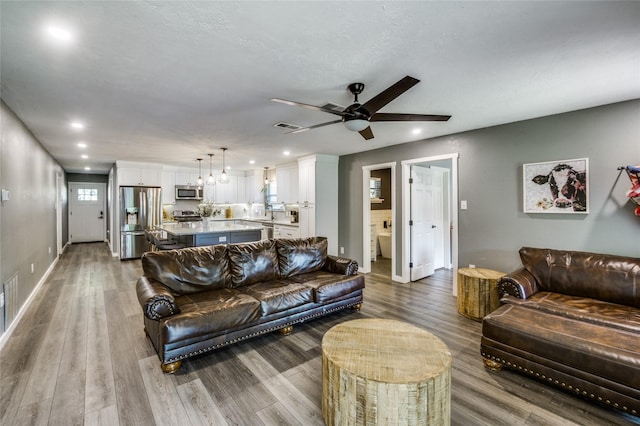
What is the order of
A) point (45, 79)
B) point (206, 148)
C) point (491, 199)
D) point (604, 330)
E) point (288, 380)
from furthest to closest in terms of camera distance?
1. point (206, 148)
2. point (491, 199)
3. point (45, 79)
4. point (288, 380)
5. point (604, 330)

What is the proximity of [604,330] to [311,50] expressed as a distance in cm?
292

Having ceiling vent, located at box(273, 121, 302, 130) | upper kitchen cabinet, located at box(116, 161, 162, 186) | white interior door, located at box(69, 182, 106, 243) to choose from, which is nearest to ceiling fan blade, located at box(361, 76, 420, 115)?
ceiling vent, located at box(273, 121, 302, 130)

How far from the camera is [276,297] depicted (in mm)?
2889

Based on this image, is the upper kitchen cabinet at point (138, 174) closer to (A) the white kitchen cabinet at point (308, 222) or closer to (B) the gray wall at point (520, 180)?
(A) the white kitchen cabinet at point (308, 222)

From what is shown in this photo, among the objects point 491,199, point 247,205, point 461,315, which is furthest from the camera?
point 247,205

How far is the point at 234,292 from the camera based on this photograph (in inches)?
119

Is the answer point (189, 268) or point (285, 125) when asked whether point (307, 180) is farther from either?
point (189, 268)

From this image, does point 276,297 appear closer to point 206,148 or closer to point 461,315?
point 461,315

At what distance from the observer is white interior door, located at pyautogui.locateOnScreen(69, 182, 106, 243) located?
30.6 ft

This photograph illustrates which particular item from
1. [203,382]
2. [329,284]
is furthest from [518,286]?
[203,382]

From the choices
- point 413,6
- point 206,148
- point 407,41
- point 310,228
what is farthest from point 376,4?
point 310,228

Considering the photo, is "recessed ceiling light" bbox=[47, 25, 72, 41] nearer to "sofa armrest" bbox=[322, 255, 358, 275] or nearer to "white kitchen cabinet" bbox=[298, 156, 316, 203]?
"sofa armrest" bbox=[322, 255, 358, 275]

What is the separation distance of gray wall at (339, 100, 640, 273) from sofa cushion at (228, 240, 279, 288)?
2.76m

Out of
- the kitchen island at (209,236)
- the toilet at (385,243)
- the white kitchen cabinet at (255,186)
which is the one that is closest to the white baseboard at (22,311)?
the kitchen island at (209,236)
